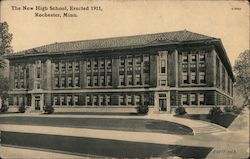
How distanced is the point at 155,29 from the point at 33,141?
3.32m

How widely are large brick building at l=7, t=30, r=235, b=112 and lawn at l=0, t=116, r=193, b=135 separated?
0.28m

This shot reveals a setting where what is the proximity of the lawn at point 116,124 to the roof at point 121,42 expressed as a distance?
4.74 feet

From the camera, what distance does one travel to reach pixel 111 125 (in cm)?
706

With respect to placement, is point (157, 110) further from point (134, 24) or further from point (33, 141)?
point (33, 141)

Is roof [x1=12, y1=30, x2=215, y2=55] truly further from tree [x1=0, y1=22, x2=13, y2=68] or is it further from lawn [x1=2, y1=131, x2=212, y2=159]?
lawn [x1=2, y1=131, x2=212, y2=159]

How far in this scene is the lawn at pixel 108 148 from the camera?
21.7 feet

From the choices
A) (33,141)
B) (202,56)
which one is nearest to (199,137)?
(202,56)

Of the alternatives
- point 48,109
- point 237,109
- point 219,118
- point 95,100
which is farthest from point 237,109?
point 48,109

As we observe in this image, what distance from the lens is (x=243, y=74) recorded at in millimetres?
7121

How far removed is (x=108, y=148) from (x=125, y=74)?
1.62 m

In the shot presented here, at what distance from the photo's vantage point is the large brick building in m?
7.07

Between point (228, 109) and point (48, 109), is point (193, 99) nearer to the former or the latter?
point (228, 109)

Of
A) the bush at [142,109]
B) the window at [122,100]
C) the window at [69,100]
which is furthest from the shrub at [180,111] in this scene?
the window at [69,100]

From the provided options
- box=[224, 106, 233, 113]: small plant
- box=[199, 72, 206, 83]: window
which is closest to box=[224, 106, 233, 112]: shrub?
box=[224, 106, 233, 113]: small plant
